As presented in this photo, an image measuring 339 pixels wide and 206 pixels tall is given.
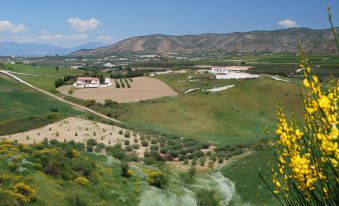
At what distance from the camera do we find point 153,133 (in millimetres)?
59094

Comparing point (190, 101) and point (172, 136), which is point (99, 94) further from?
point (172, 136)

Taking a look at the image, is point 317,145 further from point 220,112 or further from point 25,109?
point 220,112

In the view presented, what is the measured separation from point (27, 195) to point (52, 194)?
1904 millimetres

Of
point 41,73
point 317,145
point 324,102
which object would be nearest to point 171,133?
point 317,145

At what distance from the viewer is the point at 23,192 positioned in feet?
67.9

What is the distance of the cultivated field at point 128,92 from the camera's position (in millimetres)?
102250

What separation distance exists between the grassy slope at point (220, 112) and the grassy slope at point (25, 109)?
1432 cm

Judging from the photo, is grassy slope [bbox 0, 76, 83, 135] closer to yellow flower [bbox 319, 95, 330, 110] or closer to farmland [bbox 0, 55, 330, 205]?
farmland [bbox 0, 55, 330, 205]

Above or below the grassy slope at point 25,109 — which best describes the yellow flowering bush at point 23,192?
above

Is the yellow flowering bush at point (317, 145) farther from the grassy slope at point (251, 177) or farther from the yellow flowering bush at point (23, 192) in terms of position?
the grassy slope at point (251, 177)

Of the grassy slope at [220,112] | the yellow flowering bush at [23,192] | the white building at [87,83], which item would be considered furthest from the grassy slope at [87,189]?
the white building at [87,83]

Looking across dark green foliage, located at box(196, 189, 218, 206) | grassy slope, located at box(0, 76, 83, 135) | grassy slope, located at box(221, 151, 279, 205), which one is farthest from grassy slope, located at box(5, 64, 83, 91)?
dark green foliage, located at box(196, 189, 218, 206)

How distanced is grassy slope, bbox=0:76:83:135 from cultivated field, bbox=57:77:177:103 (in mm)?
11362

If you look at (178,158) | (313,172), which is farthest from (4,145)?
(313,172)
